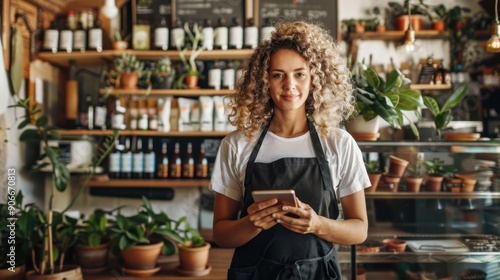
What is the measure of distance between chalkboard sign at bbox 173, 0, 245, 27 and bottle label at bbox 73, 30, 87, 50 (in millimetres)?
764

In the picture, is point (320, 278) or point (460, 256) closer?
point (320, 278)

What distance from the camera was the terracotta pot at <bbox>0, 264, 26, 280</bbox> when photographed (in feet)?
7.12

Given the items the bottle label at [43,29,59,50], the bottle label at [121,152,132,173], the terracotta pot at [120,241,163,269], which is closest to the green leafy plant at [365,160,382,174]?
the terracotta pot at [120,241,163,269]

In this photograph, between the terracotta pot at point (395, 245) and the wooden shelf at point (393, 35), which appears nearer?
the terracotta pot at point (395, 245)

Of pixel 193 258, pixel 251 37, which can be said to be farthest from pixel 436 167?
pixel 251 37

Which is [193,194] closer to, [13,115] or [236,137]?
[13,115]

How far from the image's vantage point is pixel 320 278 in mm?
1299

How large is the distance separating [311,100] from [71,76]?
274cm

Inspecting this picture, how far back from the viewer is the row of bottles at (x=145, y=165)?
3338 mm

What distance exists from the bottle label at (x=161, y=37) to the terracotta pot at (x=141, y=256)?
1660mm

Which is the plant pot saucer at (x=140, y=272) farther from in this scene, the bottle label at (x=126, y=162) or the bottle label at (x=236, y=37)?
the bottle label at (x=236, y=37)

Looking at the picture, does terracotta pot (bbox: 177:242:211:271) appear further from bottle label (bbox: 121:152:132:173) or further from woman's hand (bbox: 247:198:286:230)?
woman's hand (bbox: 247:198:286:230)

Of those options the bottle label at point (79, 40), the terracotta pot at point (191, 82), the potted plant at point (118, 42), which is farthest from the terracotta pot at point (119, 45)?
the terracotta pot at point (191, 82)

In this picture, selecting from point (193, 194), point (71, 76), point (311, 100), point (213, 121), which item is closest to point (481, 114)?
point (213, 121)
